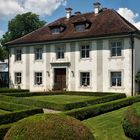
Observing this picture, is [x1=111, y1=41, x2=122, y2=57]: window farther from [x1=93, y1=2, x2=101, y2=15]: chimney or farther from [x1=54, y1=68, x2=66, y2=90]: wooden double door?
[x1=93, y1=2, x2=101, y2=15]: chimney

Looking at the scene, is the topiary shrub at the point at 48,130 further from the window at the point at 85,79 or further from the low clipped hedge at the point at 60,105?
the window at the point at 85,79

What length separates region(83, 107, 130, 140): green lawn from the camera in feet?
43.3

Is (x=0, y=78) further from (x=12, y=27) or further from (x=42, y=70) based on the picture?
(x=12, y=27)

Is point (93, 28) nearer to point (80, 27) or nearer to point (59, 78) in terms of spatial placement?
point (80, 27)

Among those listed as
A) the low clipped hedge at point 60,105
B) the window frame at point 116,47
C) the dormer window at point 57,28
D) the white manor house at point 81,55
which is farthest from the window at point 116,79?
the dormer window at point 57,28

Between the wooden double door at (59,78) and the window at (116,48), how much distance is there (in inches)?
257

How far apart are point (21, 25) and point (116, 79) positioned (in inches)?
1524

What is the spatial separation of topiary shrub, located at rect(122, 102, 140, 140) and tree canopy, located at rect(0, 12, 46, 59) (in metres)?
54.8

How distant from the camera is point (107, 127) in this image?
14602mm

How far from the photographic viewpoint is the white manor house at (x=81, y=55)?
3058 cm

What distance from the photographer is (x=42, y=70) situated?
36844mm

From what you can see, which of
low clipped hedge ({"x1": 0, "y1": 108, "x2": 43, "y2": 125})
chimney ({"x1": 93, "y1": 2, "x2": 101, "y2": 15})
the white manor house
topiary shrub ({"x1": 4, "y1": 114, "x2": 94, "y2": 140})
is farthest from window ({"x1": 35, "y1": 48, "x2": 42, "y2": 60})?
topiary shrub ({"x1": 4, "y1": 114, "x2": 94, "y2": 140})

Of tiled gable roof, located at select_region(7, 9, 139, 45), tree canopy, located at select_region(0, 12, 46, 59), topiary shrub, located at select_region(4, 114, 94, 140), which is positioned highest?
tree canopy, located at select_region(0, 12, 46, 59)

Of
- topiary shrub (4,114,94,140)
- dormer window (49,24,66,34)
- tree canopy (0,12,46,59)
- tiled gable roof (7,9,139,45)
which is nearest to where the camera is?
topiary shrub (4,114,94,140)
